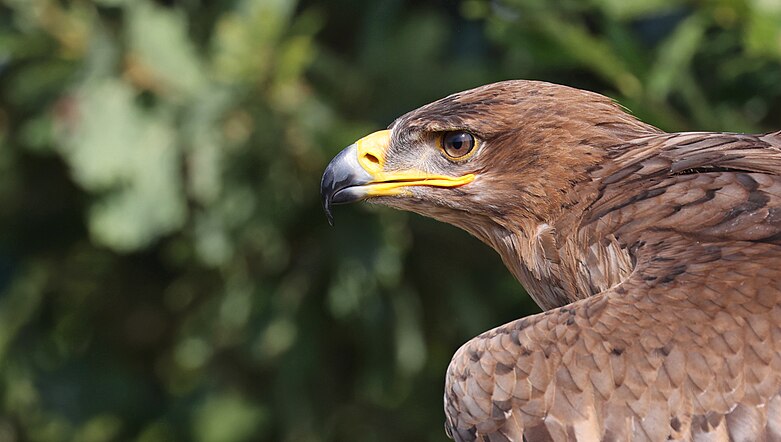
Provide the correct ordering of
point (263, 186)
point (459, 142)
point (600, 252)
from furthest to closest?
point (263, 186), point (459, 142), point (600, 252)

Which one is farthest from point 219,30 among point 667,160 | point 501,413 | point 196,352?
point 501,413

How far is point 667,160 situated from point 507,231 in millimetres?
552

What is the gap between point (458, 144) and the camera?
3586 mm

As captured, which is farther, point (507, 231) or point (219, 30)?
point (219, 30)

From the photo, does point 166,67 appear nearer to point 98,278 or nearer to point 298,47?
point 298,47

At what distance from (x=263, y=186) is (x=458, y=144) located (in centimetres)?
268

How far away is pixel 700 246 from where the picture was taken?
297 cm

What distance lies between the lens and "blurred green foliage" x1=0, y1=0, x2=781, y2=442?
213 inches

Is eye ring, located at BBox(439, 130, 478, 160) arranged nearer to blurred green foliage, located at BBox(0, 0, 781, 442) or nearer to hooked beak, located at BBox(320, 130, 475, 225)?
hooked beak, located at BBox(320, 130, 475, 225)

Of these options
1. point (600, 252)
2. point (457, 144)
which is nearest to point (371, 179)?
point (457, 144)

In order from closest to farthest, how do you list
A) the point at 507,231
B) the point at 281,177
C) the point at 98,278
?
the point at 507,231 < the point at 281,177 < the point at 98,278

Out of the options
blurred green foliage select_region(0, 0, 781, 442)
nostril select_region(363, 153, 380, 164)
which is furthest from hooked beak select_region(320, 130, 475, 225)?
blurred green foliage select_region(0, 0, 781, 442)

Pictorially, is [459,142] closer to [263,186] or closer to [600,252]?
[600,252]

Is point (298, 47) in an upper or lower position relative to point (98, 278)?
upper
